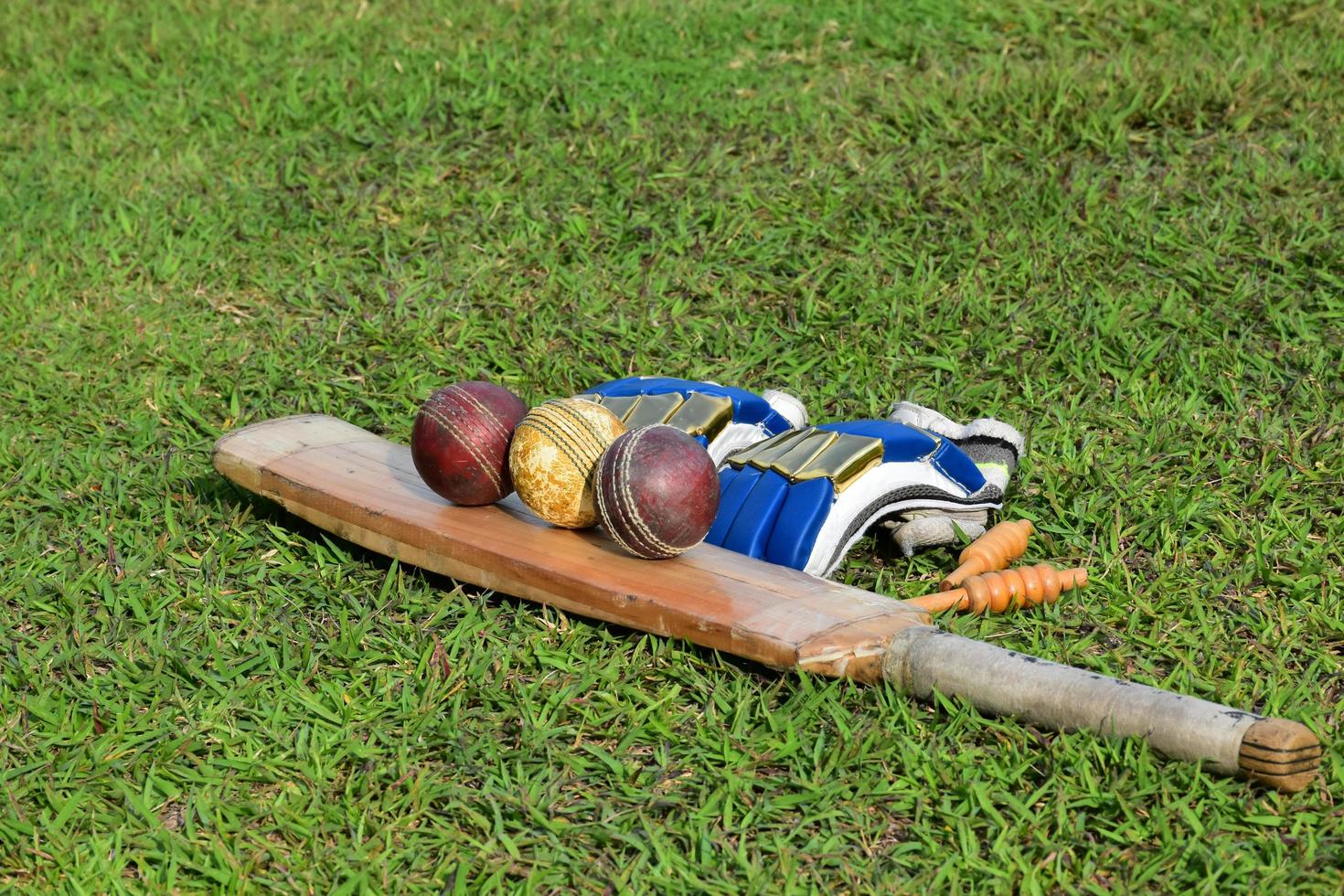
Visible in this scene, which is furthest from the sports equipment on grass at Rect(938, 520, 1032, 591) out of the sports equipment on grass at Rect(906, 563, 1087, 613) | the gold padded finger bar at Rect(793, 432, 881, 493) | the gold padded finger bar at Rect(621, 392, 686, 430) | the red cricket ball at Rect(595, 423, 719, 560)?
the gold padded finger bar at Rect(621, 392, 686, 430)

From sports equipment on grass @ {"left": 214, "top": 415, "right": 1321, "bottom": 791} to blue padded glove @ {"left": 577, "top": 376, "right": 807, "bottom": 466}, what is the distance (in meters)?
0.45

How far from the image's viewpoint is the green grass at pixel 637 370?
2695mm

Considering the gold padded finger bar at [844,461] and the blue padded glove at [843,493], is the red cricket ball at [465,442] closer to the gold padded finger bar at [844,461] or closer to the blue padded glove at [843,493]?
the blue padded glove at [843,493]

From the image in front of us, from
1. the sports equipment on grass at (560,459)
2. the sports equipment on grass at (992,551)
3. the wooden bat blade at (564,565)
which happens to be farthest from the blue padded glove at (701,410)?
the sports equipment on grass at (992,551)

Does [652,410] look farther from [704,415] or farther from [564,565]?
[564,565]

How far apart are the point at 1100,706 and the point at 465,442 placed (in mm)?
1632

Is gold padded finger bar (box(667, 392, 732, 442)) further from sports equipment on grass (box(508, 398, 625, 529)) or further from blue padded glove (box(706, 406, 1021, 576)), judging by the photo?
sports equipment on grass (box(508, 398, 625, 529))

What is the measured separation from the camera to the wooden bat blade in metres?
2.98

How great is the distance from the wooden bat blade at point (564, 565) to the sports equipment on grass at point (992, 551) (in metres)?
0.35

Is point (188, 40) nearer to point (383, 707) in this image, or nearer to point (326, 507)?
point (326, 507)

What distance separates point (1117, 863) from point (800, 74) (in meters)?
4.42

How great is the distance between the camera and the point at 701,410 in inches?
149

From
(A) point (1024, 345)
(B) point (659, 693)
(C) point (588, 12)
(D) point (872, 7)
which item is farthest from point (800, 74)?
(B) point (659, 693)

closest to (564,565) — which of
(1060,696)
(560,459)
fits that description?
(560,459)
